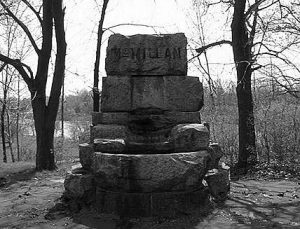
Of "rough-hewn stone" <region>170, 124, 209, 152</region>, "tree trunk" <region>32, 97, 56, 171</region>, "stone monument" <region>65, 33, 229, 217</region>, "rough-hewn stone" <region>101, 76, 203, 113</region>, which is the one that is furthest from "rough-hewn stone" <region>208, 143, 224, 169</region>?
"tree trunk" <region>32, 97, 56, 171</region>

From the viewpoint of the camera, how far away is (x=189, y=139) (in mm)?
6000

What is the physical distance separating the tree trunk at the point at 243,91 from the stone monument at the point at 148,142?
392 centimetres

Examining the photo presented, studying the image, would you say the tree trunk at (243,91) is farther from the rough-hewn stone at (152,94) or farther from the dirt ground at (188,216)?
the rough-hewn stone at (152,94)

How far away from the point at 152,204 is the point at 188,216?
1.78ft

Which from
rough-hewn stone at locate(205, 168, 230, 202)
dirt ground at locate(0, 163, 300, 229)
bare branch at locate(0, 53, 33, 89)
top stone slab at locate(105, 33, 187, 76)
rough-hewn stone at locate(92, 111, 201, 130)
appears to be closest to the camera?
dirt ground at locate(0, 163, 300, 229)

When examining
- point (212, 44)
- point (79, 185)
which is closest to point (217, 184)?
point (79, 185)

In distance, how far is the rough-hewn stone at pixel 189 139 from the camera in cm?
600

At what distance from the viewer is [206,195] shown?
584 centimetres

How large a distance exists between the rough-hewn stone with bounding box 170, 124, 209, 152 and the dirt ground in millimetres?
1009

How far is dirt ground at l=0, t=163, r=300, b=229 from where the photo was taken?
525 centimetres

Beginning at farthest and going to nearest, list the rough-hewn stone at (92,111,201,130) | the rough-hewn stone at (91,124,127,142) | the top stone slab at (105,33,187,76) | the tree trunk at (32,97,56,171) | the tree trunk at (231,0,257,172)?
the tree trunk at (32,97,56,171)
the tree trunk at (231,0,257,172)
the top stone slab at (105,33,187,76)
the rough-hewn stone at (92,111,201,130)
the rough-hewn stone at (91,124,127,142)

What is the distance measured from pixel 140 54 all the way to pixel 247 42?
5.13m

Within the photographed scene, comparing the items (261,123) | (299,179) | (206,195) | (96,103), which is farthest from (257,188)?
(96,103)

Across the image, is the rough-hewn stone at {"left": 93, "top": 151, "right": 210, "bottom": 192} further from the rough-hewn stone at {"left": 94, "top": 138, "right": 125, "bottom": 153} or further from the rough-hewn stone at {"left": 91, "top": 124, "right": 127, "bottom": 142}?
the rough-hewn stone at {"left": 91, "top": 124, "right": 127, "bottom": 142}
